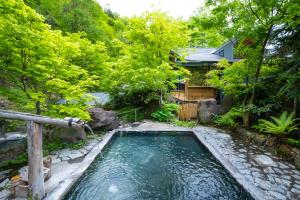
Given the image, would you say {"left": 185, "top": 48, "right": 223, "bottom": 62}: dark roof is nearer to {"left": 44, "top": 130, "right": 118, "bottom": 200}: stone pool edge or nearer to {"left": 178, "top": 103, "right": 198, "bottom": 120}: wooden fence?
{"left": 178, "top": 103, "right": 198, "bottom": 120}: wooden fence

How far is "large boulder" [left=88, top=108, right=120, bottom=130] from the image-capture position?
9008mm

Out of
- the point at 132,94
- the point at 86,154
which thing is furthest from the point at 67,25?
the point at 86,154

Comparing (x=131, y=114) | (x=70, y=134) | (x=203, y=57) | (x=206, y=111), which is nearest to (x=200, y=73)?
(x=203, y=57)

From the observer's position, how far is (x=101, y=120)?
9172 millimetres

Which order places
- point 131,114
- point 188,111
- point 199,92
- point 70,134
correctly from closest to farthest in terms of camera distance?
point 70,134 → point 188,111 → point 131,114 → point 199,92

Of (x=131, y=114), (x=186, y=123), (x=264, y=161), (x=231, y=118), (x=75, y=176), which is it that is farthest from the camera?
(x=131, y=114)

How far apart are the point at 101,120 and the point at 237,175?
6470 millimetres

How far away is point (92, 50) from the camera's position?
11.4 m

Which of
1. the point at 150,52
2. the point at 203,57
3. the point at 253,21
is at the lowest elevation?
the point at 150,52

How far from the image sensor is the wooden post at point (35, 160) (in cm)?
355

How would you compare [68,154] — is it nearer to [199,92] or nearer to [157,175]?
[157,175]

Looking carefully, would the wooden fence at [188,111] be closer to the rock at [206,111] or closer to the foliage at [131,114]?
the rock at [206,111]

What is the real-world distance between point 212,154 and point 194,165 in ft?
3.03

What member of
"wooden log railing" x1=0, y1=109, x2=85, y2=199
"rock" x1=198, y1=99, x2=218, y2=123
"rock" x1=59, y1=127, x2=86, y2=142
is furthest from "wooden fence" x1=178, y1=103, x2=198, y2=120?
"wooden log railing" x1=0, y1=109, x2=85, y2=199
